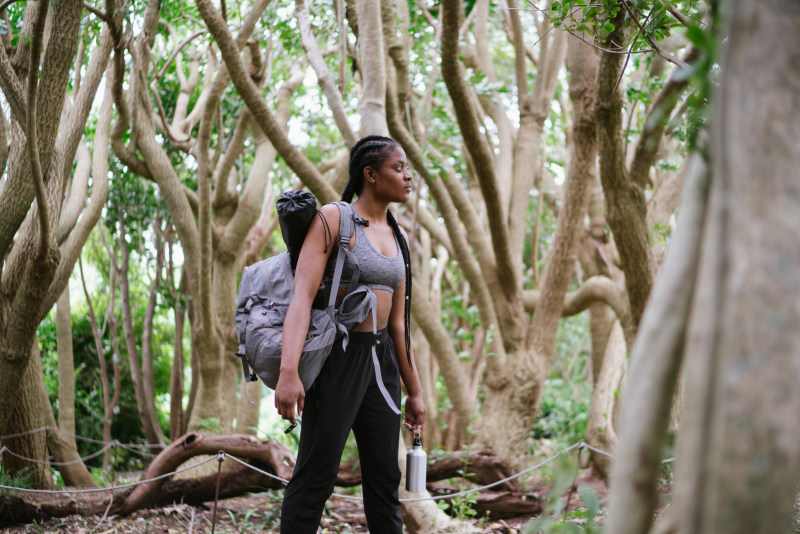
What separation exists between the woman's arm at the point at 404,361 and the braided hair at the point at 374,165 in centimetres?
3

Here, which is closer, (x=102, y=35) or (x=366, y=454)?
(x=366, y=454)

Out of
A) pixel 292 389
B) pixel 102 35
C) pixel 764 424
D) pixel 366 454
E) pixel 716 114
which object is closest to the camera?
pixel 764 424

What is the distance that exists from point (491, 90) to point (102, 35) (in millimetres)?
3342

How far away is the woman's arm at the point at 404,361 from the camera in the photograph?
328cm

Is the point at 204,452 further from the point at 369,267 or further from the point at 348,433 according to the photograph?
the point at 369,267

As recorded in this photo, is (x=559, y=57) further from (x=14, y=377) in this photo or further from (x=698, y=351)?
(x=698, y=351)

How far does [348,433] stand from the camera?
297cm

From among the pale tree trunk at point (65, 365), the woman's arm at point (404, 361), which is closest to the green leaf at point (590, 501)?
the woman's arm at point (404, 361)

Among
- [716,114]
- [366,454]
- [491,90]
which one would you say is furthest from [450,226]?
[716,114]

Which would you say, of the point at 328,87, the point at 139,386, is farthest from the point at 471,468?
the point at 139,386

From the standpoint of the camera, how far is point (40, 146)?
15.8 feet

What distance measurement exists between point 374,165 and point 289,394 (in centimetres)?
105

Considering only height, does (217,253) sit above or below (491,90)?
below

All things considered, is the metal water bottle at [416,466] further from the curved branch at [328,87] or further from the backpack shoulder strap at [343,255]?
the curved branch at [328,87]
